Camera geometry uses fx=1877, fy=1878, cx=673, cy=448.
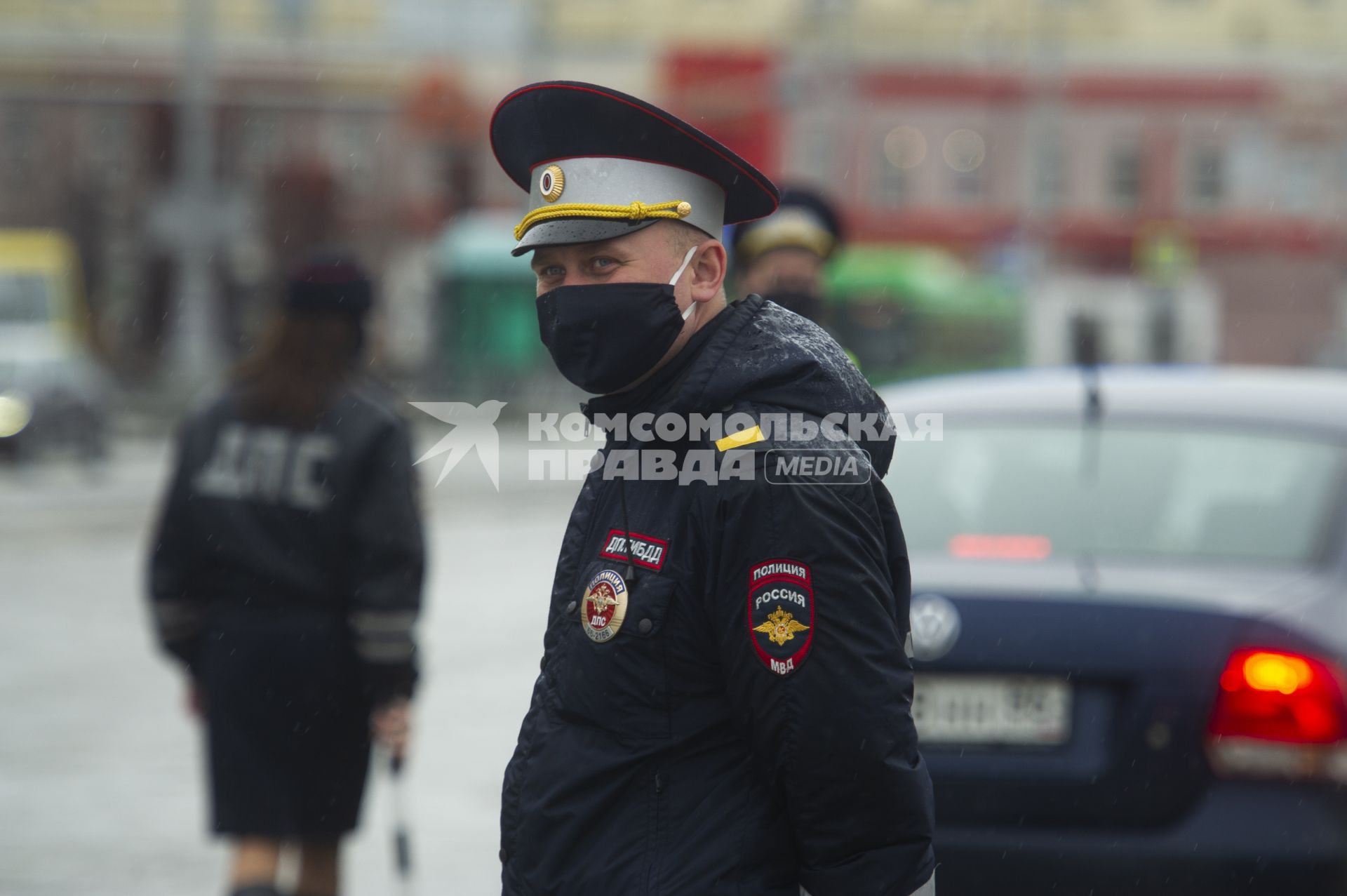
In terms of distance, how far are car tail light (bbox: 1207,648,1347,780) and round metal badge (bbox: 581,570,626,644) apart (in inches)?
82.6

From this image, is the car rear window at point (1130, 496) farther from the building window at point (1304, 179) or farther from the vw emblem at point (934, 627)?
the building window at point (1304, 179)

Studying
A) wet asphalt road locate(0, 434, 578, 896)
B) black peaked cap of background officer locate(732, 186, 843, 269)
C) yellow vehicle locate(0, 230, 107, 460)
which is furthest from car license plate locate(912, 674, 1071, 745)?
yellow vehicle locate(0, 230, 107, 460)

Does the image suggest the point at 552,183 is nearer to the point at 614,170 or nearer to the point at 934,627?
the point at 614,170

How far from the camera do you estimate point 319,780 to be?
14.5 feet

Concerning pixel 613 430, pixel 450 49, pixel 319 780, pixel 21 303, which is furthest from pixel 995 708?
pixel 450 49

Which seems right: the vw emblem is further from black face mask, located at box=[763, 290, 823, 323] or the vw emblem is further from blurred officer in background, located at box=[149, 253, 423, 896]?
blurred officer in background, located at box=[149, 253, 423, 896]

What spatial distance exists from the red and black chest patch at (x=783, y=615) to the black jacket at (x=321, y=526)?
2.21m

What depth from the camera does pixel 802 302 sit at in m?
4.88

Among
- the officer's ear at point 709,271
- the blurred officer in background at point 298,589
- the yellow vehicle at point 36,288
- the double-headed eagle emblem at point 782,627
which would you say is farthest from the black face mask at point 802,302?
the yellow vehicle at point 36,288

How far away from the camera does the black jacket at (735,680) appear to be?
2.27 meters

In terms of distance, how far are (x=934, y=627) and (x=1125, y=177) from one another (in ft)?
185

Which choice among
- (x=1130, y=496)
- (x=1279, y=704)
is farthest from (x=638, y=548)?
(x=1130, y=496)

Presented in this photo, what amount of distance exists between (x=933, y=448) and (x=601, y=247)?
8.59ft

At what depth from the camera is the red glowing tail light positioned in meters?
4.02
